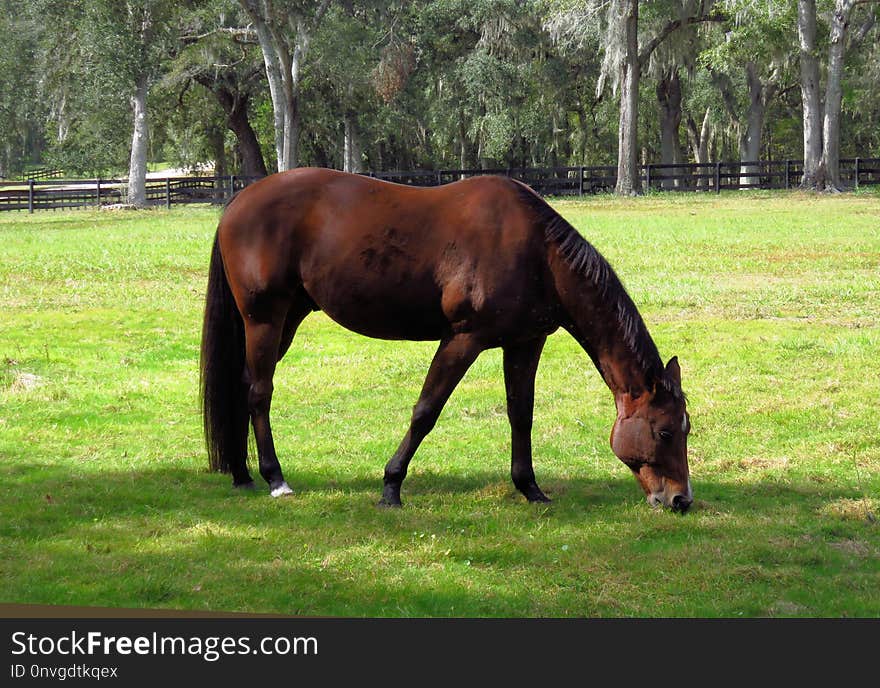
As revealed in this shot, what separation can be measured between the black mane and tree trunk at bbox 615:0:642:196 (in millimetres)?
30621

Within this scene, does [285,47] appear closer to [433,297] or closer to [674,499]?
[433,297]

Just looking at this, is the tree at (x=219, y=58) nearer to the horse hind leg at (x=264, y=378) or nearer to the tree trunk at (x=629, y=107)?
the tree trunk at (x=629, y=107)

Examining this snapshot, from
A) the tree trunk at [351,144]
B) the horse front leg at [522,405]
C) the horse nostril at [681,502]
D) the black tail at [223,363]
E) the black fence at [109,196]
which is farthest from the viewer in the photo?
the tree trunk at [351,144]

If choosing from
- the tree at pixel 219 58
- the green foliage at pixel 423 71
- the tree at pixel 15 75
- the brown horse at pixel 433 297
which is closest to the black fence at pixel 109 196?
the green foliage at pixel 423 71

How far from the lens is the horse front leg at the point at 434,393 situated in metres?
6.05

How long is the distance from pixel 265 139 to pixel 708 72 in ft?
73.2

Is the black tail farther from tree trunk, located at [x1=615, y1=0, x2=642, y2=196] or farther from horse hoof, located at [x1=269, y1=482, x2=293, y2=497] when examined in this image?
tree trunk, located at [x1=615, y1=0, x2=642, y2=196]

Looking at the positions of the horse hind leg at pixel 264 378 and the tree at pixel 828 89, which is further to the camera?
the tree at pixel 828 89

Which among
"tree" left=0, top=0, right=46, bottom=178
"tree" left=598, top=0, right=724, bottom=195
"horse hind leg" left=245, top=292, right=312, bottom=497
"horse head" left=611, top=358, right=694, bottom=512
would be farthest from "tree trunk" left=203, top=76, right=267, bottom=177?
"horse head" left=611, top=358, right=694, bottom=512

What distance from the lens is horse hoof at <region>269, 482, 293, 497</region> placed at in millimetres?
6559

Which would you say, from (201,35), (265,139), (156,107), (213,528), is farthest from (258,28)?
(213,528)

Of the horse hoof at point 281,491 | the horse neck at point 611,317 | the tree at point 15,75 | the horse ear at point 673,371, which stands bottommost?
the horse hoof at point 281,491

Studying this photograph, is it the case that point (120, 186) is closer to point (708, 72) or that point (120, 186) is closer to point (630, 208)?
point (630, 208)

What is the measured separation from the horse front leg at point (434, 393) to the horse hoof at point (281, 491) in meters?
0.62
